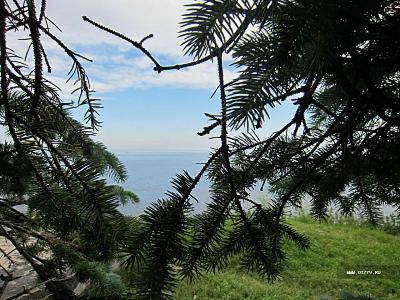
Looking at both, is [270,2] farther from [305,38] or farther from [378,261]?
[378,261]

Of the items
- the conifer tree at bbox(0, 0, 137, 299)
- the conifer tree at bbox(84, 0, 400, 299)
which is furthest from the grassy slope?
the conifer tree at bbox(0, 0, 137, 299)

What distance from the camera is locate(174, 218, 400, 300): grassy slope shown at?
2979 mm

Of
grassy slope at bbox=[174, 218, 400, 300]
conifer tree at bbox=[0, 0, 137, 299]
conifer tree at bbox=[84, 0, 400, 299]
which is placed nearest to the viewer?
conifer tree at bbox=[84, 0, 400, 299]

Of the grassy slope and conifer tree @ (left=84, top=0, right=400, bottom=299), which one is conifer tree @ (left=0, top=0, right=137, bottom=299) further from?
the grassy slope

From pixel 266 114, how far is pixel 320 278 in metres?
3.42

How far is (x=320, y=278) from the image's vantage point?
10.9 ft

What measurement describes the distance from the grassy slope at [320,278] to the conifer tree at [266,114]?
6.70 feet

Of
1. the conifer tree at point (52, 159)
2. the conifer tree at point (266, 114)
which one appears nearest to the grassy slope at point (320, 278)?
the conifer tree at point (266, 114)

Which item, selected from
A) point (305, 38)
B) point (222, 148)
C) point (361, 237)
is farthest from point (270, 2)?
point (361, 237)

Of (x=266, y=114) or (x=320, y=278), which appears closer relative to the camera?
(x=266, y=114)

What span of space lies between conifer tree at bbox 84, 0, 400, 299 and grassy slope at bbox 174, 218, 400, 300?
204cm

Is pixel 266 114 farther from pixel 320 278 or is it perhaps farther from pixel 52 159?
pixel 320 278

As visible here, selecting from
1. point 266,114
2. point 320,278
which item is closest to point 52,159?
point 266,114

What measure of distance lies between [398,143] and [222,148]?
0.26 metres
